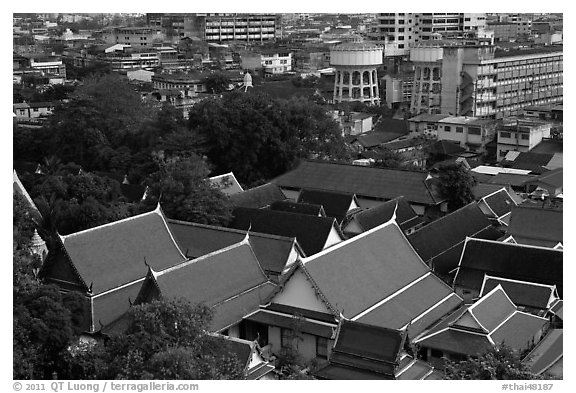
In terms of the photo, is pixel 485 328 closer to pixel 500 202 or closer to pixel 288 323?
pixel 288 323

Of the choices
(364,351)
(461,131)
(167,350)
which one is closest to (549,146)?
(461,131)

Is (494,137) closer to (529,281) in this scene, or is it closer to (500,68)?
(500,68)

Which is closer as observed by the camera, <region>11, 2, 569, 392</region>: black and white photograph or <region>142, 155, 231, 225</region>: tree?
<region>11, 2, 569, 392</region>: black and white photograph

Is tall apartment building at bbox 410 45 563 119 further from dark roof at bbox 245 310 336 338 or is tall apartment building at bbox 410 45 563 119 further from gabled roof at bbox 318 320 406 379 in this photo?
gabled roof at bbox 318 320 406 379

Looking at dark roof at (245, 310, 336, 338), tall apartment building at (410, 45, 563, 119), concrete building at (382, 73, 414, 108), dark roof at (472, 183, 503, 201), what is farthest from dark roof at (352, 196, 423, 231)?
concrete building at (382, 73, 414, 108)

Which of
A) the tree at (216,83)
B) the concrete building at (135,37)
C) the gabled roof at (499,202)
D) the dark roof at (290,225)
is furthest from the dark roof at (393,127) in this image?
the concrete building at (135,37)

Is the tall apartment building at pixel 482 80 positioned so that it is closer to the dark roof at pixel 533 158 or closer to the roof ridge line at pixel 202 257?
the dark roof at pixel 533 158

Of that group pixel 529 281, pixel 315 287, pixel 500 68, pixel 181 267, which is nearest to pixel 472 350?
pixel 315 287
